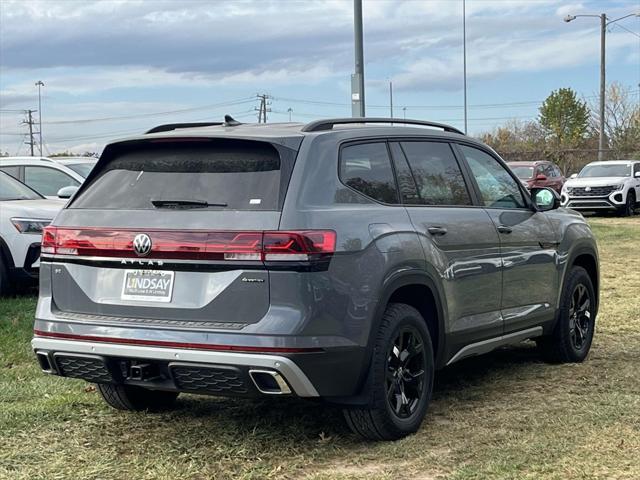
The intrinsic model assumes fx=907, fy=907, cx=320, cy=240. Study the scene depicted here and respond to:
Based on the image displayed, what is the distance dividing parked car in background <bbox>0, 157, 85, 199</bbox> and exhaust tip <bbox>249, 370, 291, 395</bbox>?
30.0ft

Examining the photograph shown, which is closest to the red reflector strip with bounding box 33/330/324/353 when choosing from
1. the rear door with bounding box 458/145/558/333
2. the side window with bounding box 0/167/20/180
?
the rear door with bounding box 458/145/558/333

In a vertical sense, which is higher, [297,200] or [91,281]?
[297,200]

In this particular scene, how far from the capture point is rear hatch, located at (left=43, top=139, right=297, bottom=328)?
14.3ft

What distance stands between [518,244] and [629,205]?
65.2 feet

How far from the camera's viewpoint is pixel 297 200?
4414 millimetres

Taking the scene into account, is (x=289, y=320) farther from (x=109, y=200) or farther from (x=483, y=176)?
(x=483, y=176)

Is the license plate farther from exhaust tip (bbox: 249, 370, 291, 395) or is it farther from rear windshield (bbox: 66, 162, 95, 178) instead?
rear windshield (bbox: 66, 162, 95, 178)

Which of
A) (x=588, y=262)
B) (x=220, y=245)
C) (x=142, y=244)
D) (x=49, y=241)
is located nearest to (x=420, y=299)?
(x=220, y=245)

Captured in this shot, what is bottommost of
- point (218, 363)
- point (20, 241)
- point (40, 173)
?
point (218, 363)

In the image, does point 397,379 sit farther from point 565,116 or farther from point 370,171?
point 565,116

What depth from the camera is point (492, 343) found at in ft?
19.4

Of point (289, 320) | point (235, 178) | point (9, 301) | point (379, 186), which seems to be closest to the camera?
point (289, 320)

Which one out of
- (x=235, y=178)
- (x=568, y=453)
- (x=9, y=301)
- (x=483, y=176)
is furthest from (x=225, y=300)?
(x=9, y=301)

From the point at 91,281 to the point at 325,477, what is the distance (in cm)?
156
